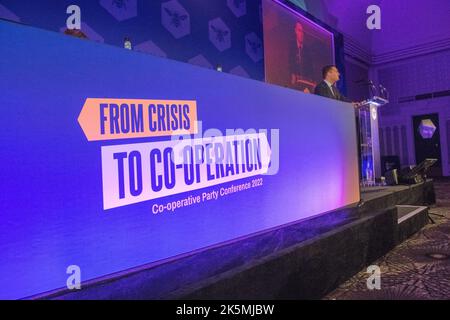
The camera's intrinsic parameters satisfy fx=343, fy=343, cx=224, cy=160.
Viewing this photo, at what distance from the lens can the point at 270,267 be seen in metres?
1.26

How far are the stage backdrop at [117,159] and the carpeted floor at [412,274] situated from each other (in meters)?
0.55

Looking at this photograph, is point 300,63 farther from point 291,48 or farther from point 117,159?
point 117,159

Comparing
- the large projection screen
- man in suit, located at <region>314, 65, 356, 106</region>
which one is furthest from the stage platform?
the large projection screen

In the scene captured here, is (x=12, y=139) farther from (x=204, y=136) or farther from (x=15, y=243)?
(x=204, y=136)

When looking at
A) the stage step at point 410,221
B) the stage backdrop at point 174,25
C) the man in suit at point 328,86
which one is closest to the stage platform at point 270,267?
the stage step at point 410,221

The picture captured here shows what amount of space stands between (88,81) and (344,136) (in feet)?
5.29

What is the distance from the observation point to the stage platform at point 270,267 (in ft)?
3.37

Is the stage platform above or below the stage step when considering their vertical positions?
above

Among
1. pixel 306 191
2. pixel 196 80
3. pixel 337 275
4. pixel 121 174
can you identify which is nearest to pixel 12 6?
pixel 196 80

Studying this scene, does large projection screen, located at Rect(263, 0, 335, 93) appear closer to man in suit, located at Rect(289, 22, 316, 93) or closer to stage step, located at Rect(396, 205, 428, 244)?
man in suit, located at Rect(289, 22, 316, 93)

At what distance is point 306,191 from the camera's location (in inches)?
67.8

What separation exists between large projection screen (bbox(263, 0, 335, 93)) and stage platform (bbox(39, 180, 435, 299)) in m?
3.03

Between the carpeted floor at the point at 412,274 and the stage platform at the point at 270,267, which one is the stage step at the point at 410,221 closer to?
the carpeted floor at the point at 412,274

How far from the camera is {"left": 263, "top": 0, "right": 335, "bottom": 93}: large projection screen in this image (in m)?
4.74
